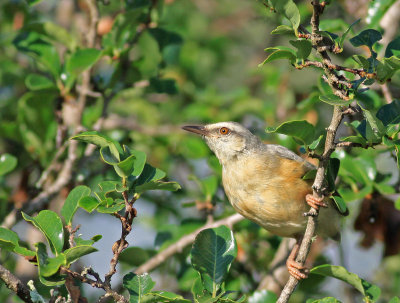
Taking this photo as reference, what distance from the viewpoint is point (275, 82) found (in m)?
5.98

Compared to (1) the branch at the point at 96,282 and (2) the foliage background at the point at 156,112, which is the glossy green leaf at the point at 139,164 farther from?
(2) the foliage background at the point at 156,112

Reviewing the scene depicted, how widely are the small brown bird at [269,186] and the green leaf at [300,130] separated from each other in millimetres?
1027

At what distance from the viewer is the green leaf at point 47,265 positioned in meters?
2.52

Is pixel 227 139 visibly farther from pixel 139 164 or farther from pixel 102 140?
pixel 102 140

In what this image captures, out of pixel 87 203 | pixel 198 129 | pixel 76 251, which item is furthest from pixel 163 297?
pixel 198 129

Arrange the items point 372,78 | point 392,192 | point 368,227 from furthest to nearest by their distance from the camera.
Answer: point 368,227 < point 392,192 < point 372,78

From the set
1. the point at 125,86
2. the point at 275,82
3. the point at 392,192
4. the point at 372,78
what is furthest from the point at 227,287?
the point at 275,82

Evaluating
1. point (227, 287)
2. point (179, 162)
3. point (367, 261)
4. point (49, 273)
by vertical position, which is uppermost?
point (49, 273)

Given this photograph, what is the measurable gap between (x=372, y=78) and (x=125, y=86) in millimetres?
2452

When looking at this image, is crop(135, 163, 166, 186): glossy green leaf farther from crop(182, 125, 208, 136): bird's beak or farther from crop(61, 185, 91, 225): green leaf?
crop(182, 125, 208, 136): bird's beak

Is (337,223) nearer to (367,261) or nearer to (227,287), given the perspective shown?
(227,287)

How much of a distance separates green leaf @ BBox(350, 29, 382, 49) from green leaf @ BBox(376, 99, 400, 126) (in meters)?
0.40

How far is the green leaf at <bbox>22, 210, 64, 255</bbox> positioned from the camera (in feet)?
8.84

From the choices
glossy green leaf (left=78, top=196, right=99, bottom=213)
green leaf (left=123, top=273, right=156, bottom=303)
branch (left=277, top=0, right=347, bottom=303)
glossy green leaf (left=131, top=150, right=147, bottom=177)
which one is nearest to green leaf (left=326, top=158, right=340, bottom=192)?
branch (left=277, top=0, right=347, bottom=303)
